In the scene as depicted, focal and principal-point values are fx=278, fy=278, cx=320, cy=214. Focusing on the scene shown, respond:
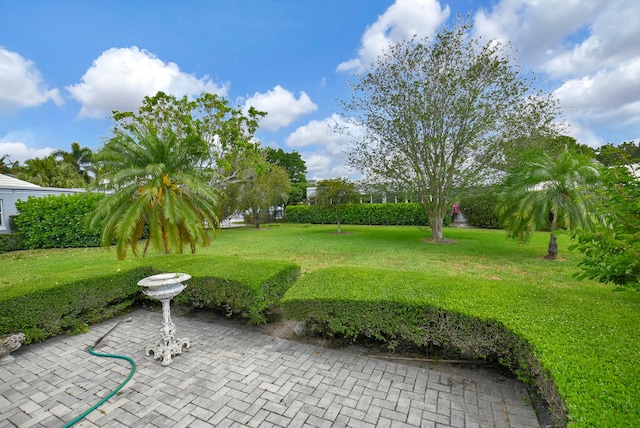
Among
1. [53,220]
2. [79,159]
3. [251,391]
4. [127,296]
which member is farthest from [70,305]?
[79,159]

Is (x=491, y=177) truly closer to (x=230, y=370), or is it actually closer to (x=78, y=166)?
(x=230, y=370)

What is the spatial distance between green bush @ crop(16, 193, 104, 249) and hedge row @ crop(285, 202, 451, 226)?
475 inches

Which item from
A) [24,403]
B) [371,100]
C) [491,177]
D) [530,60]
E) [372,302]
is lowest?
[24,403]

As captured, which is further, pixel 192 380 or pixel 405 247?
pixel 405 247

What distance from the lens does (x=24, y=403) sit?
2746 mm

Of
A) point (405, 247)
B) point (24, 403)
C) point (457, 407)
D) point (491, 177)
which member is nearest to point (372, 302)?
point (457, 407)

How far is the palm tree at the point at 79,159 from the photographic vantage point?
30969 mm

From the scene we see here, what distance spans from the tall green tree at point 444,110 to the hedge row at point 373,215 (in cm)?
678

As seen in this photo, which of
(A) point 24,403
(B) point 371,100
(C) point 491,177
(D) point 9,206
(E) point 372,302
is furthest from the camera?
(D) point 9,206

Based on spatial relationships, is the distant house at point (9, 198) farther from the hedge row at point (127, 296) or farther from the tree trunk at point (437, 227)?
the tree trunk at point (437, 227)

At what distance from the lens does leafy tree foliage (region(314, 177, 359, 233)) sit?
1669 centimetres

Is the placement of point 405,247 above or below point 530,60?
below

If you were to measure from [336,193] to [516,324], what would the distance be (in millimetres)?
14328

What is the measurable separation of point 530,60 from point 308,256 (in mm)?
10860
